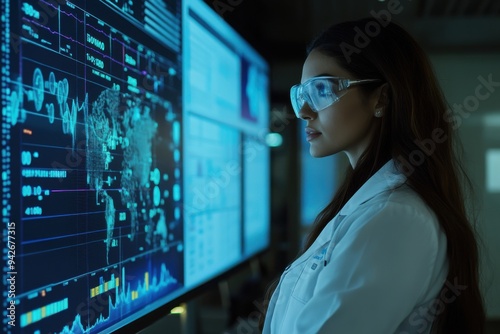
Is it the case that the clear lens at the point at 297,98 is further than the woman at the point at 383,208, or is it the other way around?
the clear lens at the point at 297,98

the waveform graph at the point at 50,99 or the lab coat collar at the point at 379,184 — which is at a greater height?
the waveform graph at the point at 50,99

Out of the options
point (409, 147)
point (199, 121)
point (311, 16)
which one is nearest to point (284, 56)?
point (311, 16)

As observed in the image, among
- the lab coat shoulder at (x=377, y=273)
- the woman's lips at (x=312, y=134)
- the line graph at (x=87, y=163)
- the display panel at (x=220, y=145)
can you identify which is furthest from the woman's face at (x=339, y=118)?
the display panel at (x=220, y=145)

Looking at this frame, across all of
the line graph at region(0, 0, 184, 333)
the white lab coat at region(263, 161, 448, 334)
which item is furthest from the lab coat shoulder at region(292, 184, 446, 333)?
the line graph at region(0, 0, 184, 333)

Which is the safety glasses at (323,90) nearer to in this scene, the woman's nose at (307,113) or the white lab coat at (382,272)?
the woman's nose at (307,113)

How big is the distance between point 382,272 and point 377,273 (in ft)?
0.03

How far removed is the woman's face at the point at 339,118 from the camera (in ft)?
4.46

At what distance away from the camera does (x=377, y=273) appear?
1.10 metres

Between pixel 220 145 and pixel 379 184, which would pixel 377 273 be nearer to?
pixel 379 184

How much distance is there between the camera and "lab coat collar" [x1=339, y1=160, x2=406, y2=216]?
1.26 m

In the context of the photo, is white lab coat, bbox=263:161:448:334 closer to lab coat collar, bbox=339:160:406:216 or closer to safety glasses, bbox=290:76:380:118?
lab coat collar, bbox=339:160:406:216

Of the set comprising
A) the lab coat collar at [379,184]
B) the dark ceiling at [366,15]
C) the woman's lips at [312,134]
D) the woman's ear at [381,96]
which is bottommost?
the lab coat collar at [379,184]

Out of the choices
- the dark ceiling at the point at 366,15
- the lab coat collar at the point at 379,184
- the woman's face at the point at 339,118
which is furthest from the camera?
the dark ceiling at the point at 366,15

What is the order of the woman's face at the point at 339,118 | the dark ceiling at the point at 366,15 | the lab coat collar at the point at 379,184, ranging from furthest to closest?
the dark ceiling at the point at 366,15
the woman's face at the point at 339,118
the lab coat collar at the point at 379,184
